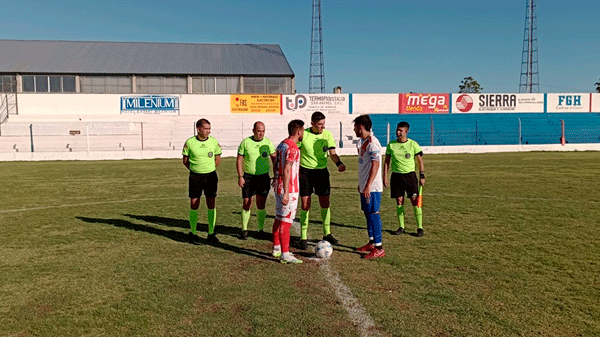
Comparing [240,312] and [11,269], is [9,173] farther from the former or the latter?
[240,312]

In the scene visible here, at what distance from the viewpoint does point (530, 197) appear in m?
12.2

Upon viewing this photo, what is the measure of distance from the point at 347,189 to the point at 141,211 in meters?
6.30

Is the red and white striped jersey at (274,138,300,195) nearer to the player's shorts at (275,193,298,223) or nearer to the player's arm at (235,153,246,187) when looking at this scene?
the player's shorts at (275,193,298,223)

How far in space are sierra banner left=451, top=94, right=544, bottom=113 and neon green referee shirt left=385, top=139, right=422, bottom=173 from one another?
37.5 m

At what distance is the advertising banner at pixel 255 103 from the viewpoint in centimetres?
4169

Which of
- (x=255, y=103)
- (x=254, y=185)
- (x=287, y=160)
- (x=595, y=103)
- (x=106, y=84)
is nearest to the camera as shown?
(x=287, y=160)

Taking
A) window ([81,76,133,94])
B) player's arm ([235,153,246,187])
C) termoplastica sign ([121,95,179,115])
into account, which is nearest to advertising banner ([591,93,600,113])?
termoplastica sign ([121,95,179,115])

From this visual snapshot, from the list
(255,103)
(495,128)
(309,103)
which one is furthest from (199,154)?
(495,128)

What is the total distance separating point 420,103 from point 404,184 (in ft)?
120

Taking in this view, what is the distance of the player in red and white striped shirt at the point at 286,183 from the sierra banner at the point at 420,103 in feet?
126

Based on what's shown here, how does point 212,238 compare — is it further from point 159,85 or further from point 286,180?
point 159,85

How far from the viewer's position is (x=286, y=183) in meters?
6.21

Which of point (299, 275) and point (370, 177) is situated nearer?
point (299, 275)

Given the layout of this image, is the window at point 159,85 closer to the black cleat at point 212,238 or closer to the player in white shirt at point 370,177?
the black cleat at point 212,238
